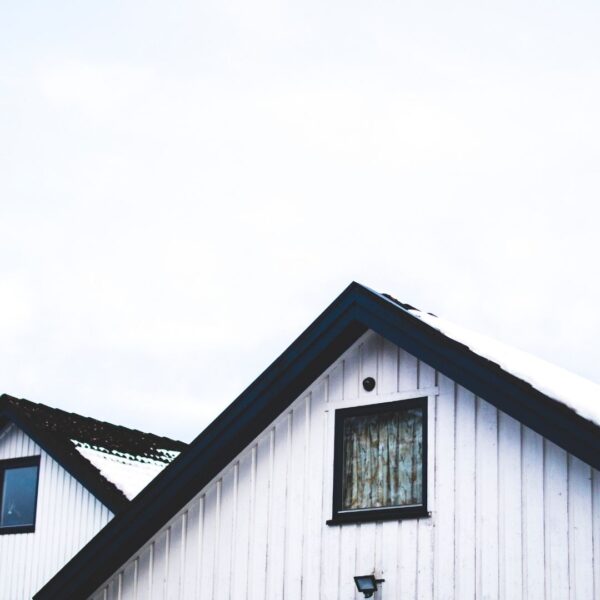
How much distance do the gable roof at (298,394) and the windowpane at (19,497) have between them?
7044 millimetres

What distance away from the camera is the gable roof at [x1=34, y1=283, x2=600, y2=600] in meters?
12.8

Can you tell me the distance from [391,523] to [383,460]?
74 cm

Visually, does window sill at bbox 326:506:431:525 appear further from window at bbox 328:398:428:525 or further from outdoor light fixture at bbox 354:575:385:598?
outdoor light fixture at bbox 354:575:385:598

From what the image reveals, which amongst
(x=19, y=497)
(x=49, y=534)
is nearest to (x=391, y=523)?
(x=49, y=534)

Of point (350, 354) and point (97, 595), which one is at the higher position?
point (350, 354)

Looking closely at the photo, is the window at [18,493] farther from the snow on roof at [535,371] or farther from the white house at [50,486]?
the snow on roof at [535,371]

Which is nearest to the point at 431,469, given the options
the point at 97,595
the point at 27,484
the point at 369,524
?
the point at 369,524

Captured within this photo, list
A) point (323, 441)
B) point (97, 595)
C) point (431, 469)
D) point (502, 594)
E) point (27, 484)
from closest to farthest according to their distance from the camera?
1. point (502, 594)
2. point (431, 469)
3. point (323, 441)
4. point (97, 595)
5. point (27, 484)

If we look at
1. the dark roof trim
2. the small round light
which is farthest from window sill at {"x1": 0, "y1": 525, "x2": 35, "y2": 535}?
the small round light

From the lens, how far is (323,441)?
48.5ft

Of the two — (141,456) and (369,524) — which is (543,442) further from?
(141,456)

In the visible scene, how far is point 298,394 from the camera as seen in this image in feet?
49.7

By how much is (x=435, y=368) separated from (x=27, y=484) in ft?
38.9

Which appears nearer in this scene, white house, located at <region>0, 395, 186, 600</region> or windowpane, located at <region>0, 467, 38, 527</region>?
white house, located at <region>0, 395, 186, 600</region>
